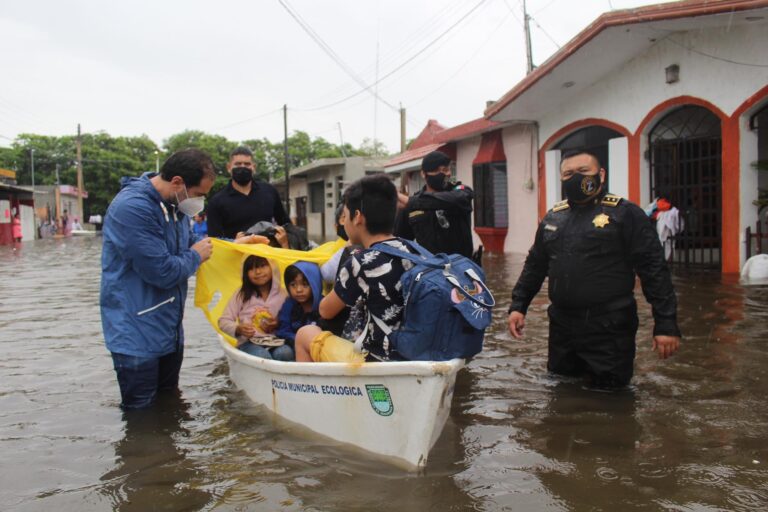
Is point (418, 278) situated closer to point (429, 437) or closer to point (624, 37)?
point (429, 437)

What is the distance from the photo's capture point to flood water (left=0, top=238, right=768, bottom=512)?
3.32m

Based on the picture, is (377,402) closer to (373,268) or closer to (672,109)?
(373,268)

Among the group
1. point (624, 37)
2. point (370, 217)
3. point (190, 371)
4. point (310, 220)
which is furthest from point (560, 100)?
point (310, 220)

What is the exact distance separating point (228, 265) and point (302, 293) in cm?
109

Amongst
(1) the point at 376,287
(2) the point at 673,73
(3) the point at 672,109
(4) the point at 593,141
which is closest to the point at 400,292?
(1) the point at 376,287

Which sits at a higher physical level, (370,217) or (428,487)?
(370,217)

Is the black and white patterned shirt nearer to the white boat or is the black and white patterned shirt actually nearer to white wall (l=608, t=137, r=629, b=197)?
the white boat

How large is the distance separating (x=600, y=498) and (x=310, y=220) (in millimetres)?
37037

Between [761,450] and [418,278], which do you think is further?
[761,450]

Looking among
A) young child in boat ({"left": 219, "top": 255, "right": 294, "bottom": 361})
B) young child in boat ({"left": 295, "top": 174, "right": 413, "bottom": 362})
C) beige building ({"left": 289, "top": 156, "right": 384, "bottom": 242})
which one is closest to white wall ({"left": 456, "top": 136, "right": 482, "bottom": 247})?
→ beige building ({"left": 289, "top": 156, "right": 384, "bottom": 242})

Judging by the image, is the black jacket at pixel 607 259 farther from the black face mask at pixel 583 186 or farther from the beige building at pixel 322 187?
the beige building at pixel 322 187

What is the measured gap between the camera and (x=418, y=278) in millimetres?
3375

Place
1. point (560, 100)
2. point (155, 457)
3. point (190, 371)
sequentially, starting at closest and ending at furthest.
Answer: point (155, 457)
point (190, 371)
point (560, 100)

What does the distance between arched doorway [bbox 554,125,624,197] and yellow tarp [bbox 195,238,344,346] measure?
10.2 m
